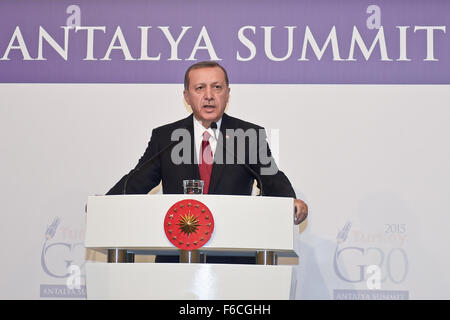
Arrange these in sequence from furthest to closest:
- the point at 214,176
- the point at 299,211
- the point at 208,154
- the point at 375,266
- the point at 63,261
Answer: the point at 63,261 < the point at 375,266 < the point at 208,154 < the point at 214,176 < the point at 299,211

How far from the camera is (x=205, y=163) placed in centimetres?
358

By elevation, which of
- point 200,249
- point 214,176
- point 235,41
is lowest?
point 200,249

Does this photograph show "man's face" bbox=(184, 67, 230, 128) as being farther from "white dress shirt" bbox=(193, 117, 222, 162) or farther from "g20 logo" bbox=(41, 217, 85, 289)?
"g20 logo" bbox=(41, 217, 85, 289)

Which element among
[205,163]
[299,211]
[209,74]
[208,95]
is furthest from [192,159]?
[299,211]

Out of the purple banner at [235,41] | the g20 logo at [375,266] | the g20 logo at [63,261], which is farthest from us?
A: the purple banner at [235,41]

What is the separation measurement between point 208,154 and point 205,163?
2.0 inches

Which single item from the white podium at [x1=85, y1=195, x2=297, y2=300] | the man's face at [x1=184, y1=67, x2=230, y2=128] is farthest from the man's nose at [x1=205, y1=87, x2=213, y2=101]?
the white podium at [x1=85, y1=195, x2=297, y2=300]

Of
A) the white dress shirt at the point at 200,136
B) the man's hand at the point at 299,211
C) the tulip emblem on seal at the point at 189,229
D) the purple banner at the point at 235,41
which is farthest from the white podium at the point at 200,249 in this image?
the purple banner at the point at 235,41

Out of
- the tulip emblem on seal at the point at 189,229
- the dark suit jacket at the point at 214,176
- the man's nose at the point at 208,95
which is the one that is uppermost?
the man's nose at the point at 208,95

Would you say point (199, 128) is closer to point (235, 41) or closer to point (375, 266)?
point (235, 41)

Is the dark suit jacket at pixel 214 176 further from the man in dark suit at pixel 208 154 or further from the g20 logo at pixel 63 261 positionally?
the g20 logo at pixel 63 261

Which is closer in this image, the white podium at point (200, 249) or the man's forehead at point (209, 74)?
the white podium at point (200, 249)

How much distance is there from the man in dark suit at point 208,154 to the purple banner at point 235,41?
0.83 m

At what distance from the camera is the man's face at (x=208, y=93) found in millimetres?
3734
